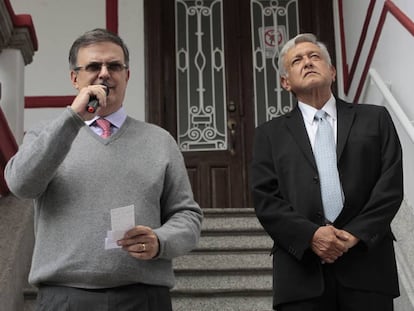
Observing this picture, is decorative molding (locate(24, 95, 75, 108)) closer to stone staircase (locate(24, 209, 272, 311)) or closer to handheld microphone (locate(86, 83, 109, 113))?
stone staircase (locate(24, 209, 272, 311))

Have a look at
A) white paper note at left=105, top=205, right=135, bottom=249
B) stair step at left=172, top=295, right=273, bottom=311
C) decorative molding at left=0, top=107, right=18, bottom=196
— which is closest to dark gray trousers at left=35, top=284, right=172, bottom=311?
white paper note at left=105, top=205, right=135, bottom=249

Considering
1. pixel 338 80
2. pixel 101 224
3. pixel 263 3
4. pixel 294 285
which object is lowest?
pixel 294 285

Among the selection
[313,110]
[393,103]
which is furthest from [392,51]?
[313,110]

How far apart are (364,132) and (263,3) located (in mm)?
3923

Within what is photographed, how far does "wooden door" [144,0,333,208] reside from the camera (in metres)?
5.85

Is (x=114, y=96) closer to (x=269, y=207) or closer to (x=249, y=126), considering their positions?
(x=269, y=207)

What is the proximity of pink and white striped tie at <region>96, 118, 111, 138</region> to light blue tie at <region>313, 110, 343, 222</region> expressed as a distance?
0.72 m

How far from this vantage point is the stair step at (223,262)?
154 inches

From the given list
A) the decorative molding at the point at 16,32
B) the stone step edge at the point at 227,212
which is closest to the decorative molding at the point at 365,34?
the stone step edge at the point at 227,212

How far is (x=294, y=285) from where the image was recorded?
87.7 inches

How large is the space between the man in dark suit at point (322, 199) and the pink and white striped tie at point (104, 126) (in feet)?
1.90

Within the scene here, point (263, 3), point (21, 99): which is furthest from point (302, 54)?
point (263, 3)

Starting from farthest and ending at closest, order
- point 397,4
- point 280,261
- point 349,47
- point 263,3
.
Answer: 1. point 263,3
2. point 349,47
3. point 397,4
4. point 280,261

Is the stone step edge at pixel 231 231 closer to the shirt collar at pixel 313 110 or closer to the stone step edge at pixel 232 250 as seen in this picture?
the stone step edge at pixel 232 250
